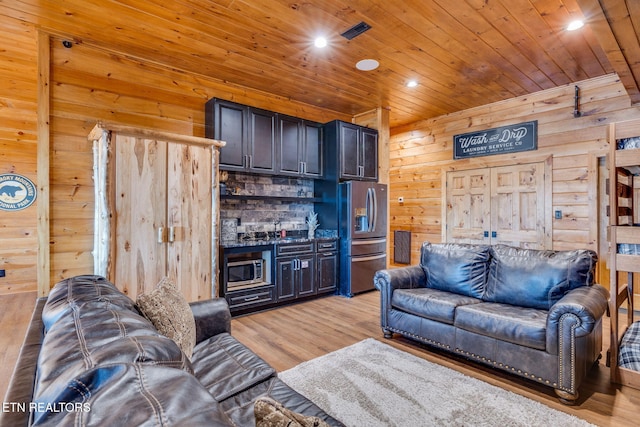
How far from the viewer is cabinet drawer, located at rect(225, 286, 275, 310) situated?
388cm

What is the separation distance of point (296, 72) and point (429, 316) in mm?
3216

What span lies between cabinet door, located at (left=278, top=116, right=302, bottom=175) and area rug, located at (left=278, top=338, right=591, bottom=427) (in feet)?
9.06

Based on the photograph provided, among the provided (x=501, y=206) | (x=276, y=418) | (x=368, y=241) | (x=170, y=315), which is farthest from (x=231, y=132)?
(x=501, y=206)

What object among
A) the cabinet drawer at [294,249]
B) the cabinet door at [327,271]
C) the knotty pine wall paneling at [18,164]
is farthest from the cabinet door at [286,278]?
the knotty pine wall paneling at [18,164]

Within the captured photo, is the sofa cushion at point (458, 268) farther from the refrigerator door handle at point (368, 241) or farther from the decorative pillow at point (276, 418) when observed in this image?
the decorative pillow at point (276, 418)

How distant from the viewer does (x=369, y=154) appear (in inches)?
211

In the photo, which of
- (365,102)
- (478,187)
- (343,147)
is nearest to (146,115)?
(343,147)

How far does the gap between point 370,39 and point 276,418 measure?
135 inches

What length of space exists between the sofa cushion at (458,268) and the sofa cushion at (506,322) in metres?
0.34

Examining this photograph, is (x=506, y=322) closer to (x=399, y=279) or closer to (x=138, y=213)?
(x=399, y=279)

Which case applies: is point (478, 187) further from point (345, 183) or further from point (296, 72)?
point (296, 72)

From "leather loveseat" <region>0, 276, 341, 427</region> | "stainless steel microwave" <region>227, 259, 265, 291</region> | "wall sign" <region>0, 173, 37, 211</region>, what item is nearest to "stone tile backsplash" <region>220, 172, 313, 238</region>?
"stainless steel microwave" <region>227, 259, 265, 291</region>

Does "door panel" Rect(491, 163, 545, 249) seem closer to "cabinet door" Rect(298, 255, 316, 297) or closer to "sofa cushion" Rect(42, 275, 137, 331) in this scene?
Answer: "cabinet door" Rect(298, 255, 316, 297)

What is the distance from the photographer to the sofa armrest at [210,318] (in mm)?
2023
